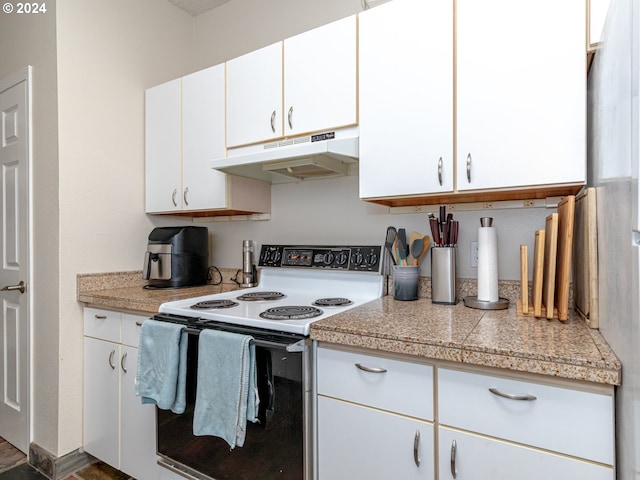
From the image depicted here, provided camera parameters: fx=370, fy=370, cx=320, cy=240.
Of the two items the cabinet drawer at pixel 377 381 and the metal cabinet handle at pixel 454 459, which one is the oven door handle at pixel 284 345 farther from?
the metal cabinet handle at pixel 454 459

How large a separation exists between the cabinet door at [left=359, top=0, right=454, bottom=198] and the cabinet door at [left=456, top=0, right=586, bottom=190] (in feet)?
0.20

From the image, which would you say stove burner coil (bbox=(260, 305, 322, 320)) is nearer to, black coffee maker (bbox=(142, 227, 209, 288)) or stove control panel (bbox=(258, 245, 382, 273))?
stove control panel (bbox=(258, 245, 382, 273))

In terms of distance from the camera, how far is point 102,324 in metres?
1.92

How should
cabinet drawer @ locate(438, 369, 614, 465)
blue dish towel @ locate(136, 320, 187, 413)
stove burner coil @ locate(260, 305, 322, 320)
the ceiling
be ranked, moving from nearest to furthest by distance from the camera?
cabinet drawer @ locate(438, 369, 614, 465), stove burner coil @ locate(260, 305, 322, 320), blue dish towel @ locate(136, 320, 187, 413), the ceiling

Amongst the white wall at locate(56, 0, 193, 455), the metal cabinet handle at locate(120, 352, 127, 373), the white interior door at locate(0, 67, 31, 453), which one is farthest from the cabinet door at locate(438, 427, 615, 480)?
the white interior door at locate(0, 67, 31, 453)

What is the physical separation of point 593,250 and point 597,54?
1.96 feet

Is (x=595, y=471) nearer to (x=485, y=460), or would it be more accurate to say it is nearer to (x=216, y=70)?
(x=485, y=460)

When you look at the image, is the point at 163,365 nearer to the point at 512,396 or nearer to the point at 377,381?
the point at 377,381

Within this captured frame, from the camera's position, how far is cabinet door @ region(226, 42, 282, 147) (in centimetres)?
182

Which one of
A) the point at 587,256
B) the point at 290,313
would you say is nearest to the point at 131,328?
the point at 290,313

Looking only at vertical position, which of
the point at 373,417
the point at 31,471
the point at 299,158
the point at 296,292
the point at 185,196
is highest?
the point at 299,158

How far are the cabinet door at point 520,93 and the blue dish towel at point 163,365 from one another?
49.7 inches

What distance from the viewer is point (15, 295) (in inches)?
86.1

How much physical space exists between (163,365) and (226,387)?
35cm
